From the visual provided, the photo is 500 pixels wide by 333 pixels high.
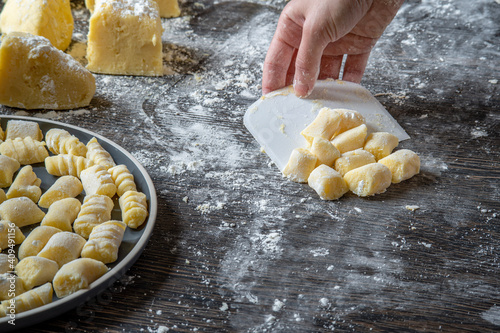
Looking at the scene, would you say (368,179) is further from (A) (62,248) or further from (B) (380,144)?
(A) (62,248)

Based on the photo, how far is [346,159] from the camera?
1.33 m

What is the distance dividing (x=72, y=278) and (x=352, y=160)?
0.80m

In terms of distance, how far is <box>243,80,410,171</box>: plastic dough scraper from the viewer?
1449 millimetres

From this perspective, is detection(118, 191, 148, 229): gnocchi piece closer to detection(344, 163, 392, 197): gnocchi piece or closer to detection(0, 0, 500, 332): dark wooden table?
detection(0, 0, 500, 332): dark wooden table

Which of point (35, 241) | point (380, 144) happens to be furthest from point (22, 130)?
point (380, 144)

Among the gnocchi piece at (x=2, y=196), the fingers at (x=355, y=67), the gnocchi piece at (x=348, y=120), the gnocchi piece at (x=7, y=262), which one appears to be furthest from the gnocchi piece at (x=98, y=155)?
the fingers at (x=355, y=67)

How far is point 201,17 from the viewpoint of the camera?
229cm

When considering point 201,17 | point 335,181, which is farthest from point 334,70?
point 201,17

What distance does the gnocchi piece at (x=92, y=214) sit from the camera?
1.07 metres

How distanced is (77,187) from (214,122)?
0.55m

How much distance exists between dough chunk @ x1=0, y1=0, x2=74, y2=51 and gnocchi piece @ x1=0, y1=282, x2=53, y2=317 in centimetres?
126

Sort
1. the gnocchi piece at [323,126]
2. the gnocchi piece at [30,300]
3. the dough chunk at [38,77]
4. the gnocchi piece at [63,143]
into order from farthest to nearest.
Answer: the dough chunk at [38,77]
the gnocchi piece at [323,126]
the gnocchi piece at [63,143]
the gnocchi piece at [30,300]

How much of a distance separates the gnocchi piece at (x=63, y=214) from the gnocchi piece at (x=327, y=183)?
2.03 ft

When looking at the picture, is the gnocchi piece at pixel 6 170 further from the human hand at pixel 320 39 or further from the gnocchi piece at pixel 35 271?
the human hand at pixel 320 39
